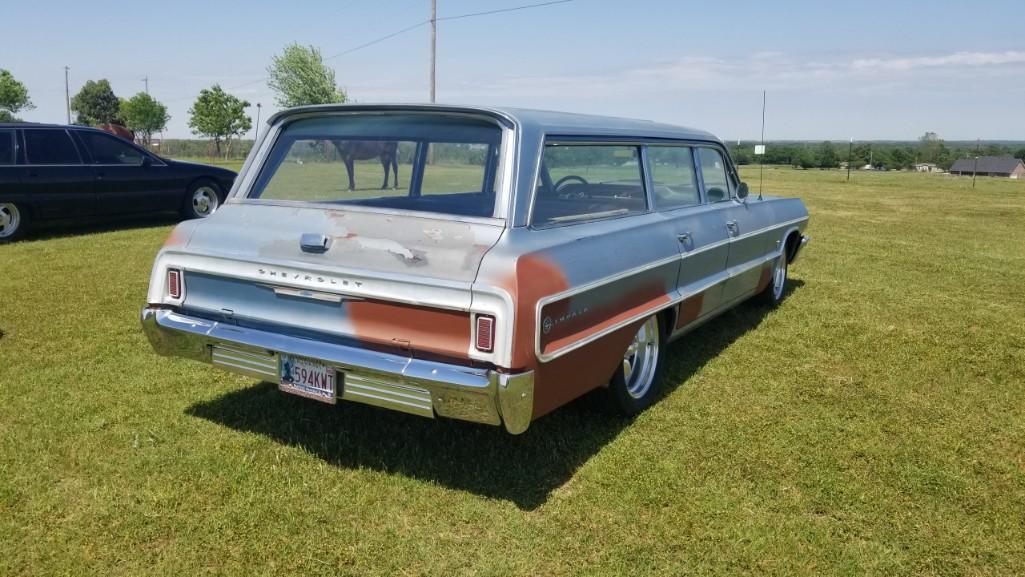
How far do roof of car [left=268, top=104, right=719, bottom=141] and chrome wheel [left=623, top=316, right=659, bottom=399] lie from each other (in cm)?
107

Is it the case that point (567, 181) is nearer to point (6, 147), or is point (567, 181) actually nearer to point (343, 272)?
point (343, 272)

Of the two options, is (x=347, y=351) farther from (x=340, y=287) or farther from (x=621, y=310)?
(x=621, y=310)

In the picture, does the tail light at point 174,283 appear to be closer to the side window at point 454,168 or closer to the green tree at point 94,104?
the side window at point 454,168

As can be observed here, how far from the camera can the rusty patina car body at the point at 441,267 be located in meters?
2.96

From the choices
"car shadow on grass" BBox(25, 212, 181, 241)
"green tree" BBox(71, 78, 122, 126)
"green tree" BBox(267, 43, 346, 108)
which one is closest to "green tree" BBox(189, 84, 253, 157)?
"green tree" BBox(267, 43, 346, 108)

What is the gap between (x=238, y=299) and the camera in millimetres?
3441

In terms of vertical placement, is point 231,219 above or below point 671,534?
above

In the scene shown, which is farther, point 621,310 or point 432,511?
point 621,310

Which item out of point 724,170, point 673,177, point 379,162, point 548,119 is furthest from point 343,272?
point 724,170

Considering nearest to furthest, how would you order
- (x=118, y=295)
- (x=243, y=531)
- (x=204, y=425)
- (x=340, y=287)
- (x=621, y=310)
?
(x=243, y=531), (x=340, y=287), (x=621, y=310), (x=204, y=425), (x=118, y=295)

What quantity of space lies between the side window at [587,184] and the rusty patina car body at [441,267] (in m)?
0.01

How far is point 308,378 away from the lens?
327 cm

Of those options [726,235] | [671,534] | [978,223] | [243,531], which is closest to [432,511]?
[243,531]

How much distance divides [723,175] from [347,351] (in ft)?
11.2
